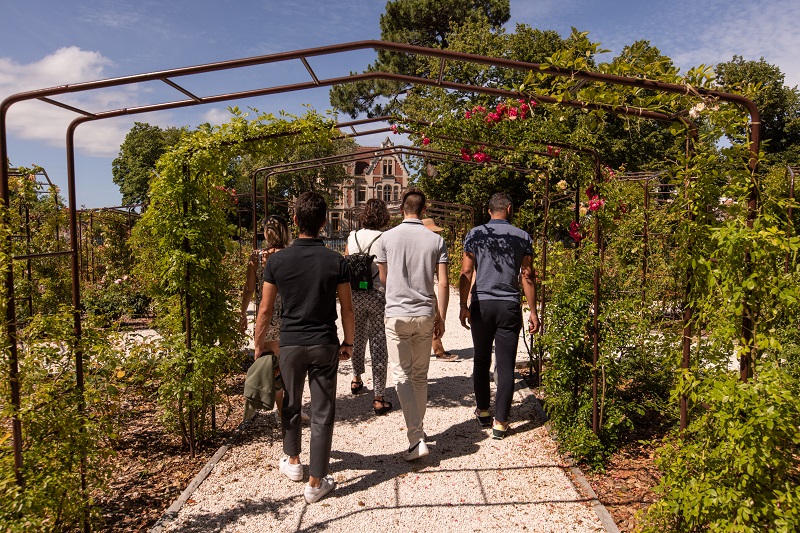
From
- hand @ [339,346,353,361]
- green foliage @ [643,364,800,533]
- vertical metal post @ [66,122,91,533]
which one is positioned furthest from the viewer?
hand @ [339,346,353,361]

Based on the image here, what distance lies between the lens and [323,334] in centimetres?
313

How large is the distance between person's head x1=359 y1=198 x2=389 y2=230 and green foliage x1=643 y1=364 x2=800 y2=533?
9.33ft

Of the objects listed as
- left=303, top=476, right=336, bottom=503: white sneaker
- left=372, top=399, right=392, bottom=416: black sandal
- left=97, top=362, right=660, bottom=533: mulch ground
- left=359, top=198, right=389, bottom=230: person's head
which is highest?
left=359, top=198, right=389, bottom=230: person's head

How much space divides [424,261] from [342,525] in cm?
179

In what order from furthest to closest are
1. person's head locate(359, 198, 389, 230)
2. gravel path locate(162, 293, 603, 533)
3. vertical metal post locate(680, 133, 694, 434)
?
1. person's head locate(359, 198, 389, 230)
2. gravel path locate(162, 293, 603, 533)
3. vertical metal post locate(680, 133, 694, 434)

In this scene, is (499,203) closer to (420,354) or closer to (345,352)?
(420,354)

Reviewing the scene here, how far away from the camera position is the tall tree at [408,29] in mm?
24547

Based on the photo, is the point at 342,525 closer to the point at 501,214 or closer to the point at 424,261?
the point at 424,261

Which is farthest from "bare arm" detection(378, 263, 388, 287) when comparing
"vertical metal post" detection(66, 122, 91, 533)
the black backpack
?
"vertical metal post" detection(66, 122, 91, 533)

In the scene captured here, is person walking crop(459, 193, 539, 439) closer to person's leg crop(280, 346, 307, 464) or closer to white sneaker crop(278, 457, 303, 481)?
person's leg crop(280, 346, 307, 464)

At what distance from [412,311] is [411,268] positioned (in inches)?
12.3

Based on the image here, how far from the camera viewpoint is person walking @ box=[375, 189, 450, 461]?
3.63m

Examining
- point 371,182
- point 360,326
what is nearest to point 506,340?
point 360,326

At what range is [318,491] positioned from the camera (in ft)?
10.5
